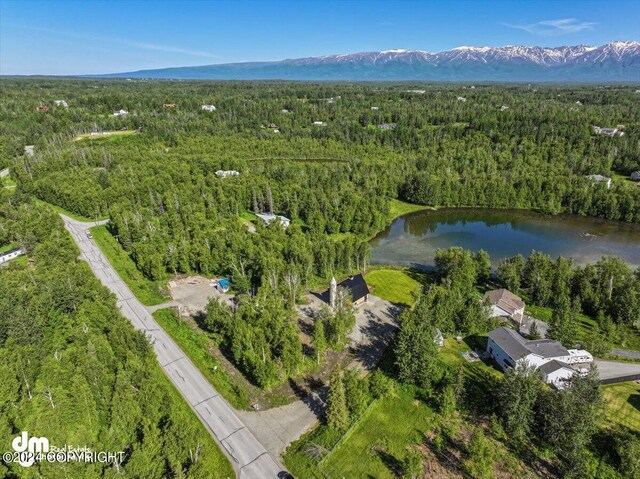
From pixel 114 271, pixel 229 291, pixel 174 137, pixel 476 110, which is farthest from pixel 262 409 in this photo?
pixel 476 110

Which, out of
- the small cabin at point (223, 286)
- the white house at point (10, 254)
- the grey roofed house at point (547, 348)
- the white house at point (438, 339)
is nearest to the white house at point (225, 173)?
the white house at point (10, 254)

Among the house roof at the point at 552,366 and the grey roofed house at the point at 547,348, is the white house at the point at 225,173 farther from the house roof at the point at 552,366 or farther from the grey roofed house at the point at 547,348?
the house roof at the point at 552,366

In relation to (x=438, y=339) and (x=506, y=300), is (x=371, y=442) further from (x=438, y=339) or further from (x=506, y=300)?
(x=506, y=300)

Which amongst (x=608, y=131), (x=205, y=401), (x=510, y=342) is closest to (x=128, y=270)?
(x=205, y=401)

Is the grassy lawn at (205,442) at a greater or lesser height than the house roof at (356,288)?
lesser

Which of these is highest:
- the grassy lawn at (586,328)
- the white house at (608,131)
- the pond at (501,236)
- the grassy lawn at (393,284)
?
the white house at (608,131)

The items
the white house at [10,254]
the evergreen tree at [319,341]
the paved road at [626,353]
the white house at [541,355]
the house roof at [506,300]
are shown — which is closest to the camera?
the white house at [541,355]

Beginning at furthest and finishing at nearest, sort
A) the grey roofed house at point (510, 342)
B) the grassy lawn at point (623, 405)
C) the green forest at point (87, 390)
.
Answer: the grey roofed house at point (510, 342) → the grassy lawn at point (623, 405) → the green forest at point (87, 390)
